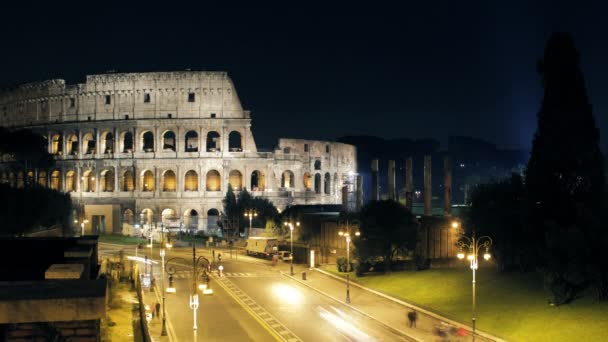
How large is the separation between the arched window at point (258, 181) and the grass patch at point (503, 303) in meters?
49.1

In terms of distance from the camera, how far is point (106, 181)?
9781cm

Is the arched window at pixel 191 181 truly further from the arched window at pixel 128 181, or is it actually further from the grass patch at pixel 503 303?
the grass patch at pixel 503 303

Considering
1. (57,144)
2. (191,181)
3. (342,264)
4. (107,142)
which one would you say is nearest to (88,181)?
(107,142)

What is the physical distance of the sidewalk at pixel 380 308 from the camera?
31.0 metres

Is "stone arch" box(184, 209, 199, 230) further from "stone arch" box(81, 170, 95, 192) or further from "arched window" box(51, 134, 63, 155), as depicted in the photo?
"arched window" box(51, 134, 63, 155)

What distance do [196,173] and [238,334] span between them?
220ft

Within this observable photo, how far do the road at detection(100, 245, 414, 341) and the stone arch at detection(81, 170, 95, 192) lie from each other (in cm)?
5142

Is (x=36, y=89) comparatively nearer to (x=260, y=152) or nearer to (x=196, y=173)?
(x=196, y=173)

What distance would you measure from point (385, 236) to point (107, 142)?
64.9m

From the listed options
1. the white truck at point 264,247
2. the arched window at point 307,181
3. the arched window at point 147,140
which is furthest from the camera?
the arched window at point 307,181

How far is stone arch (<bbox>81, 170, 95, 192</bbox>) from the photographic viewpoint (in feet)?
316

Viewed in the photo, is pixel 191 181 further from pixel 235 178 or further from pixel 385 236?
pixel 385 236

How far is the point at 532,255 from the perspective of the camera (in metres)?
36.6

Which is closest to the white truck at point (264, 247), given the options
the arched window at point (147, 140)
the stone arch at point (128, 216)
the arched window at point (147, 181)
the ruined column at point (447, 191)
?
the ruined column at point (447, 191)
